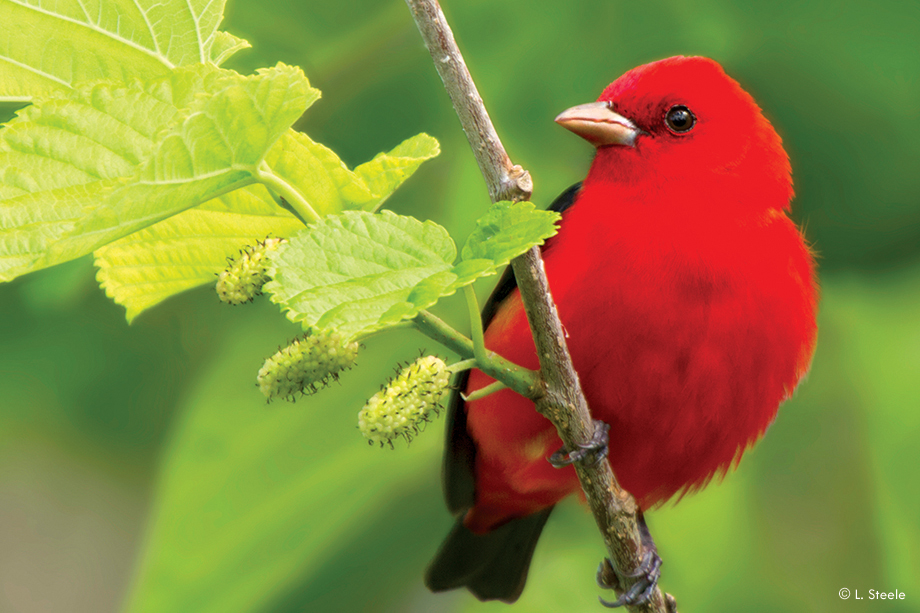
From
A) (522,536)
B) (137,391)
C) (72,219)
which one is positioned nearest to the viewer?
(72,219)

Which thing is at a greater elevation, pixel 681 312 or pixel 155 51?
pixel 155 51

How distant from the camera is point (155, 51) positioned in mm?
1098

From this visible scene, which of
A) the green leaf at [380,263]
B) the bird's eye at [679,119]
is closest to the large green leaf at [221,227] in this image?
the green leaf at [380,263]

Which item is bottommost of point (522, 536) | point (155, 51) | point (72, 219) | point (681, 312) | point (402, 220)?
point (522, 536)

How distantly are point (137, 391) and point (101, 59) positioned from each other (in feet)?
5.66

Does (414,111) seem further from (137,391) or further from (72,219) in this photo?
(72,219)

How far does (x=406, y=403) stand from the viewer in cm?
107

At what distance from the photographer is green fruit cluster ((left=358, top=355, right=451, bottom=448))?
3.48ft

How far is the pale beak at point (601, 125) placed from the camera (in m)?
2.08

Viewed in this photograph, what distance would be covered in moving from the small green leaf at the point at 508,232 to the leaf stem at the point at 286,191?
188 millimetres

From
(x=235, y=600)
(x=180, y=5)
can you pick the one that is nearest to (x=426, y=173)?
(x=235, y=600)

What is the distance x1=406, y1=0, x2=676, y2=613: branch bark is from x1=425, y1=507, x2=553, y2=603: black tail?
131 centimetres
